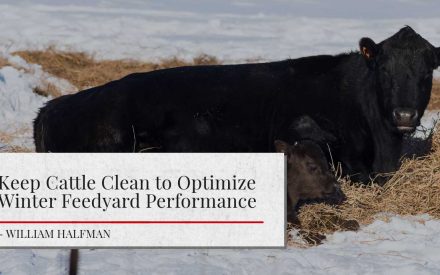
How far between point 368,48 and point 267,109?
1.11 metres

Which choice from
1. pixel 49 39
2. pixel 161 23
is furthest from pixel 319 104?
pixel 161 23

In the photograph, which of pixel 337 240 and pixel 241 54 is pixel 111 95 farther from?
pixel 241 54

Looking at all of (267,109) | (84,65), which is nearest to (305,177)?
(267,109)

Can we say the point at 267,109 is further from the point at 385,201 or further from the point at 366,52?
the point at 385,201

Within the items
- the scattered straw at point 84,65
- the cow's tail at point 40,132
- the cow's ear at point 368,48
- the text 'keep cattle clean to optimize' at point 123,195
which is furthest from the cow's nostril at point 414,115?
the scattered straw at point 84,65

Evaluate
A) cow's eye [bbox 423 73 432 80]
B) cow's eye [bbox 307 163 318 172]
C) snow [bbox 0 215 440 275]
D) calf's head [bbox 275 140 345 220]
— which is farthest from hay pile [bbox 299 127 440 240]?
cow's eye [bbox 423 73 432 80]

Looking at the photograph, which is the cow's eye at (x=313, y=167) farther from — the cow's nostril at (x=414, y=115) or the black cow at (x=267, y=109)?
the cow's nostril at (x=414, y=115)

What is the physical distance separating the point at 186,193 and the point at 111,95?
3671 millimetres

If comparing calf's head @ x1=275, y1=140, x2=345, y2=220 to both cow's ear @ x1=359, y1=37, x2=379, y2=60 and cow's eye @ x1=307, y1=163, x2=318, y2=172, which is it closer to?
cow's eye @ x1=307, y1=163, x2=318, y2=172

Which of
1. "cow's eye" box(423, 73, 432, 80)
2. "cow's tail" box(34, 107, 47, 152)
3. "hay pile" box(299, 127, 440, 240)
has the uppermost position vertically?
"cow's eye" box(423, 73, 432, 80)

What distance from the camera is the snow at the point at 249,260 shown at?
5.34m

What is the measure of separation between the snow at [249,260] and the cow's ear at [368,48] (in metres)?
2.21

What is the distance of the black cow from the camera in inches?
308

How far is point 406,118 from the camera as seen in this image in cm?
738
